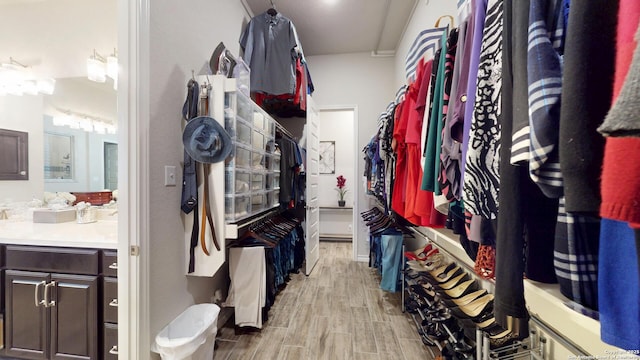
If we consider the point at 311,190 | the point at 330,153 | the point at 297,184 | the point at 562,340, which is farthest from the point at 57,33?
the point at 330,153

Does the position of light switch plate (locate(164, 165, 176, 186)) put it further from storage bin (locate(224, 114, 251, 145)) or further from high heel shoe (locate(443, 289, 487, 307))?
high heel shoe (locate(443, 289, 487, 307))

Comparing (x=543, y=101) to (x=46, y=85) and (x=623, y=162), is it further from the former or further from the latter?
(x=46, y=85)

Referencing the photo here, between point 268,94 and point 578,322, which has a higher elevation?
point 268,94

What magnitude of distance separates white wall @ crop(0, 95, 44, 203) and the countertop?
12.1 inches

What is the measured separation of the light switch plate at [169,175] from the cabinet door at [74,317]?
2.21ft

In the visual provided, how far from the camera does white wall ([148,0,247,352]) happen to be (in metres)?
1.27

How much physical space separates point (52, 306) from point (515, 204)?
2.29 meters

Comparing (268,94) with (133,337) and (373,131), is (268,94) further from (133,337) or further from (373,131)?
(133,337)

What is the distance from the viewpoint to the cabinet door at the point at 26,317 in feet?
4.49

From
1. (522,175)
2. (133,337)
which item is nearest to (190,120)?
(133,337)

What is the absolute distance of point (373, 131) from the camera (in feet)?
11.6

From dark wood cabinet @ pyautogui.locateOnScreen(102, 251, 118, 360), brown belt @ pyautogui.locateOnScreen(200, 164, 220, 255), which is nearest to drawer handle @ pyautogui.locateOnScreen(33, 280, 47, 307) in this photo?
dark wood cabinet @ pyautogui.locateOnScreen(102, 251, 118, 360)

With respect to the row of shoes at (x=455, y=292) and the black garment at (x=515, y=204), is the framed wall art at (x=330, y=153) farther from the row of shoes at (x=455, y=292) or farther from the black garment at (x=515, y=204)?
the black garment at (x=515, y=204)

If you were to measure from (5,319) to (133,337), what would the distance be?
1.00 m
